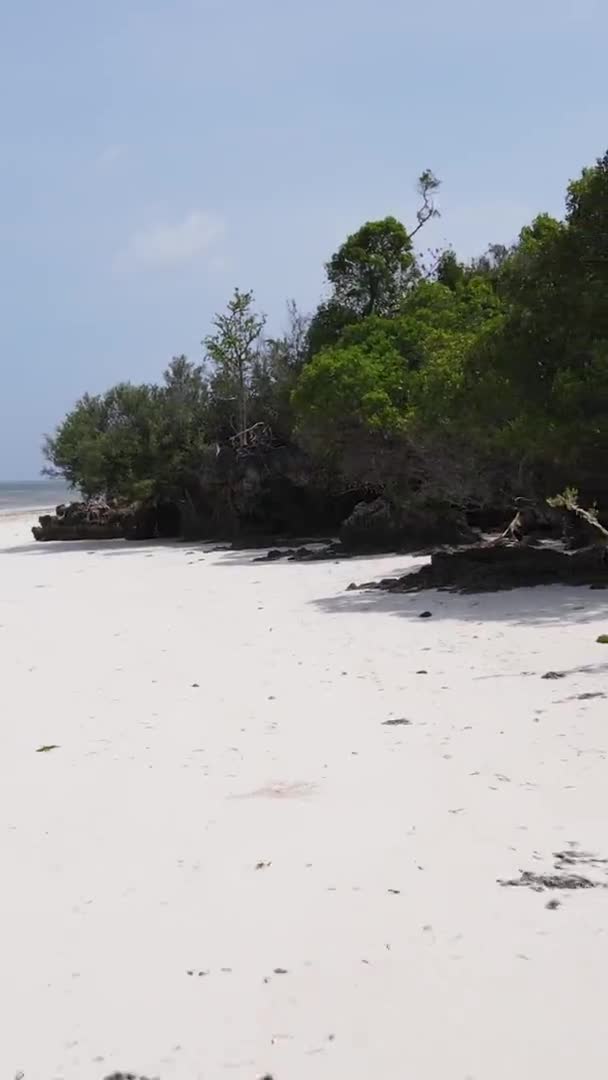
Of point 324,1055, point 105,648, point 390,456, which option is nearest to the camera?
point 324,1055

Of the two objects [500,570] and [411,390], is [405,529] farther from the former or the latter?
[500,570]

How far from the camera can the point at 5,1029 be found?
2758 millimetres

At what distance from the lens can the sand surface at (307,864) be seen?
104 inches

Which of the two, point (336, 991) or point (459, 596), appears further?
point (459, 596)

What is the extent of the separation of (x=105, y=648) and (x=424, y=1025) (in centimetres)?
695

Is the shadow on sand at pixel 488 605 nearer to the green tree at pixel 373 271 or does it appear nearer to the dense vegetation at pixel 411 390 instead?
the dense vegetation at pixel 411 390

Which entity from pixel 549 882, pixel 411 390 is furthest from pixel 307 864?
pixel 411 390

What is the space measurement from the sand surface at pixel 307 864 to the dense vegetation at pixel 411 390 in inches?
188

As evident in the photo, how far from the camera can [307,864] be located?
3797 millimetres

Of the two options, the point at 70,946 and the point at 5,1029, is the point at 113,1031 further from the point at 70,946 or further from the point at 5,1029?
the point at 70,946

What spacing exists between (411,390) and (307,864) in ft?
45.9

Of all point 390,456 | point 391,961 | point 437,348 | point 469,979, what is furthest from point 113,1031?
point 390,456

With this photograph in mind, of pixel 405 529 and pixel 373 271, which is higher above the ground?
pixel 373 271

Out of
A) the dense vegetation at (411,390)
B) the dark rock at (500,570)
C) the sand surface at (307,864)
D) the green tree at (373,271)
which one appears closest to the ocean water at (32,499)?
the dense vegetation at (411,390)
